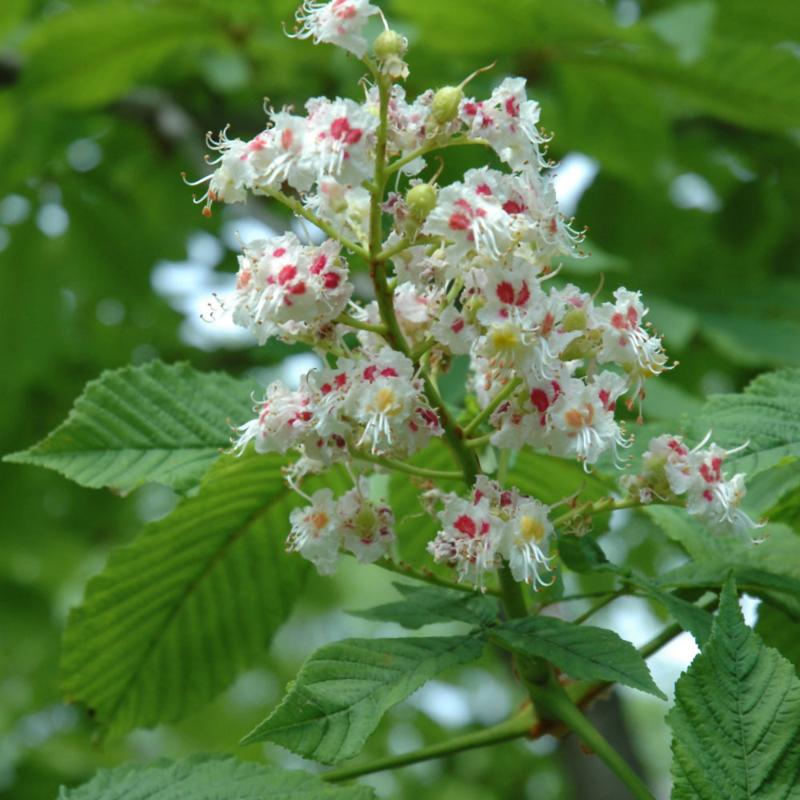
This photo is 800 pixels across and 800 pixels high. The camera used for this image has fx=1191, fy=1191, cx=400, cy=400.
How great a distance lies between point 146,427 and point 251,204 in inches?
71.1

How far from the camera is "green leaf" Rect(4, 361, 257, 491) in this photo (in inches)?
62.4

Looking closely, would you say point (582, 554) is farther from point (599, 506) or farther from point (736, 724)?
point (736, 724)

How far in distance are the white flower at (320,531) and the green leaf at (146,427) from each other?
30 cm

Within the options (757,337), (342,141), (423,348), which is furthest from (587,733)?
(757,337)

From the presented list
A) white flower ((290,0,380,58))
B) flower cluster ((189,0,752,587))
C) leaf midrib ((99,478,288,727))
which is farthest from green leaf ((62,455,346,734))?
white flower ((290,0,380,58))

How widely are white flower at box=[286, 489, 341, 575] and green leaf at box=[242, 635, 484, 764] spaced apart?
0.11 meters

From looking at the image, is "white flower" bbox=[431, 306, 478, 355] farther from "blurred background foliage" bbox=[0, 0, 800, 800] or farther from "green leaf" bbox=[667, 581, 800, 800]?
"blurred background foliage" bbox=[0, 0, 800, 800]

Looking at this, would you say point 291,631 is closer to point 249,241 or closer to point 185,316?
point 185,316

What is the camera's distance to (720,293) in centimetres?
296

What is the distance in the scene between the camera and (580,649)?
121cm

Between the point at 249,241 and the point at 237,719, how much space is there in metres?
3.60

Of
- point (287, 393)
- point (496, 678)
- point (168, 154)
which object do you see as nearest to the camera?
point (287, 393)

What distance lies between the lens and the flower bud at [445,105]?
1182 millimetres

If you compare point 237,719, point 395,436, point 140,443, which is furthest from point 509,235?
point 237,719
